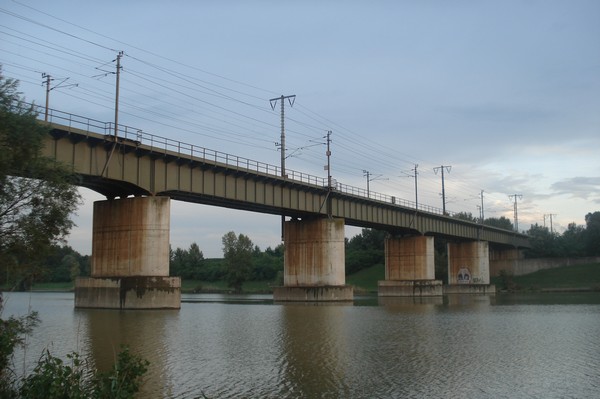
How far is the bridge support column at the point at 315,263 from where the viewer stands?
→ 74062 mm

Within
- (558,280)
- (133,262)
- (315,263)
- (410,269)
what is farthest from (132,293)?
(558,280)

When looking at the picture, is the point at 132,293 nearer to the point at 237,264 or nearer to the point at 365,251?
the point at 237,264

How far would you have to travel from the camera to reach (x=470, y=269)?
12331cm

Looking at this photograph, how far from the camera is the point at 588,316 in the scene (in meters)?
45.9

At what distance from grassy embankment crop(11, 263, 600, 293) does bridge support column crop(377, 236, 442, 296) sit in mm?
29896

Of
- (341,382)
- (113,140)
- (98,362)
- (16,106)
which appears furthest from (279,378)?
(113,140)

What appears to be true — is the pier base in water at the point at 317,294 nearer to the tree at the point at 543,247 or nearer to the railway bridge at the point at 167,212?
the railway bridge at the point at 167,212

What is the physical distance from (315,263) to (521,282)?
7352cm

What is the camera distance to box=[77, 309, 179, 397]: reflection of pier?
1897cm

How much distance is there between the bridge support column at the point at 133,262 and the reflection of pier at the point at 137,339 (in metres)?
2.28

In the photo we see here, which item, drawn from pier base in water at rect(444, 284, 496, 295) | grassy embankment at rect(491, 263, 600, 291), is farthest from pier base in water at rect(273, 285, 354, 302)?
grassy embankment at rect(491, 263, 600, 291)

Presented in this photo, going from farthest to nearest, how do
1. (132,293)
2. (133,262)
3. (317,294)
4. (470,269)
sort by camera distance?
(470,269), (317,294), (133,262), (132,293)

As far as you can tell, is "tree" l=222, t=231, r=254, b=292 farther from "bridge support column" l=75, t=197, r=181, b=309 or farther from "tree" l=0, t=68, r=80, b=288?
"tree" l=0, t=68, r=80, b=288

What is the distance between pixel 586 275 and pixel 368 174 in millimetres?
49996
